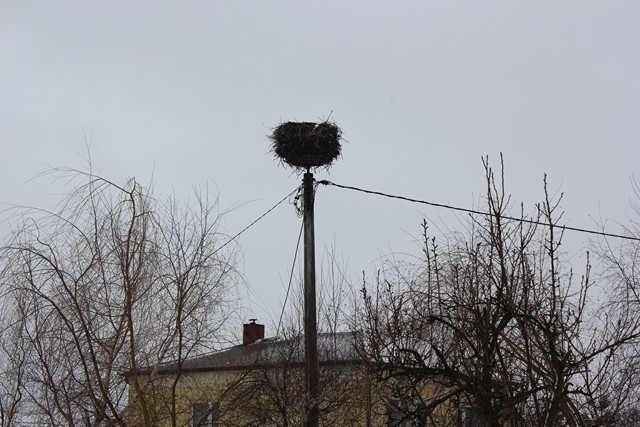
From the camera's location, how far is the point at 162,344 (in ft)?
35.1

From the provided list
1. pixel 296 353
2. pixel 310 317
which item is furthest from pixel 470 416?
pixel 296 353

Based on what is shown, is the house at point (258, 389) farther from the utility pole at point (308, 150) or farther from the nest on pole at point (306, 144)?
the nest on pole at point (306, 144)

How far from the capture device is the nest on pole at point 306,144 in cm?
1258

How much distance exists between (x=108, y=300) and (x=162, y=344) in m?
0.85

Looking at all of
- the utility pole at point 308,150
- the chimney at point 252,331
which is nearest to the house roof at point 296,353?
the chimney at point 252,331

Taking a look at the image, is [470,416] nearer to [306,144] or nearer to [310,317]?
[310,317]

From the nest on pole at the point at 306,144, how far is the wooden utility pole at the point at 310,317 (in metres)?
0.48

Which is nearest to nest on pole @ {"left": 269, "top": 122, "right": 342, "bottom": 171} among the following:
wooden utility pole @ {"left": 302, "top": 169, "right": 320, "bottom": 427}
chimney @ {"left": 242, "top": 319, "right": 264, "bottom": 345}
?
wooden utility pole @ {"left": 302, "top": 169, "right": 320, "bottom": 427}

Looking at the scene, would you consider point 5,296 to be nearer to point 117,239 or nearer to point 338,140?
point 117,239

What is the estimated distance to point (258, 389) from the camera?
13922 mm

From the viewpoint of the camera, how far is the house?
11.2 m

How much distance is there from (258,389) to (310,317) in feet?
9.87

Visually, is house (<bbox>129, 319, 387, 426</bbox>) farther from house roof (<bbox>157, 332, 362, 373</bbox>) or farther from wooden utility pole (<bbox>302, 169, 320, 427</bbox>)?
wooden utility pole (<bbox>302, 169, 320, 427</bbox>)

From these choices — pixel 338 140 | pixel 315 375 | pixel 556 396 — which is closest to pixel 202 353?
pixel 315 375
